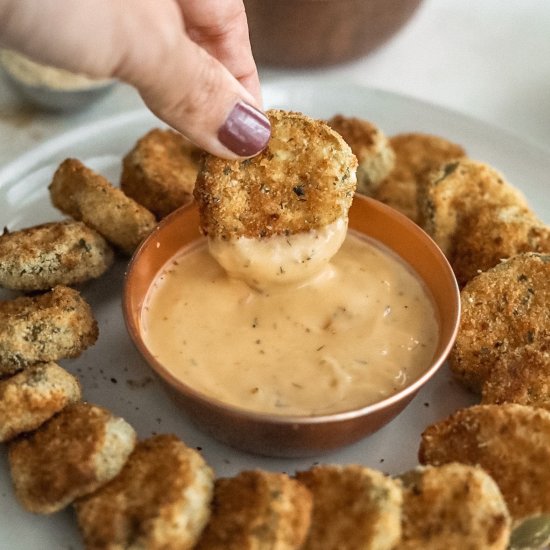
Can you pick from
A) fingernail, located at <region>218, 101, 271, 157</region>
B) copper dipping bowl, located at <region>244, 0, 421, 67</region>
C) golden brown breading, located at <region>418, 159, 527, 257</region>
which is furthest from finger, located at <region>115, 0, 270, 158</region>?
copper dipping bowl, located at <region>244, 0, 421, 67</region>

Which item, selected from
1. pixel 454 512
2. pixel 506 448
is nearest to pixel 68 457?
pixel 454 512

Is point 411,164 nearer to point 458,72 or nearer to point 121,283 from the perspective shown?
point 458,72

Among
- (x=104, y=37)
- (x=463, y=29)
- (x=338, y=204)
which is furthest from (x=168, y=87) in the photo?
(x=463, y=29)

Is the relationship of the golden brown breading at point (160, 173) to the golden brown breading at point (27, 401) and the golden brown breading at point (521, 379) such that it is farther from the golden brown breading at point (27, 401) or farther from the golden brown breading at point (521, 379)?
the golden brown breading at point (521, 379)

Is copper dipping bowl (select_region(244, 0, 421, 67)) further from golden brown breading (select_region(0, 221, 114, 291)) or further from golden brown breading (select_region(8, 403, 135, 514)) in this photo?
golden brown breading (select_region(8, 403, 135, 514))

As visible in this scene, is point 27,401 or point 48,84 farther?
point 48,84
